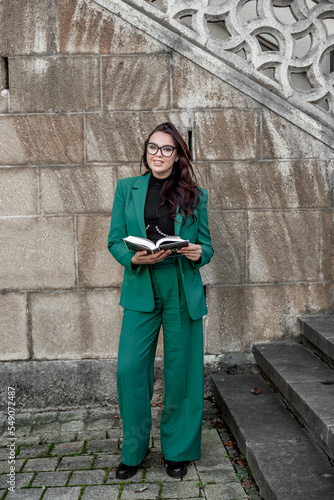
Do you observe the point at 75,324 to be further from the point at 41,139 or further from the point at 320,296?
the point at 320,296

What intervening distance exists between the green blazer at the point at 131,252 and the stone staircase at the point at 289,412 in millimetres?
937

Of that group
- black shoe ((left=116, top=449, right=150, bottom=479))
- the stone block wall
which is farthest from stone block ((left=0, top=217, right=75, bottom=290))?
black shoe ((left=116, top=449, right=150, bottom=479))

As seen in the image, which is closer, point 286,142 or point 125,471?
point 125,471

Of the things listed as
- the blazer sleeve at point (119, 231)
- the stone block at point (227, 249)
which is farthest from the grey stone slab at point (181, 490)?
the stone block at point (227, 249)

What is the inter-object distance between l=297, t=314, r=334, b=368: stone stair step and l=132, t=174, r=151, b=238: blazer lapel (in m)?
1.74

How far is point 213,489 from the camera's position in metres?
3.51

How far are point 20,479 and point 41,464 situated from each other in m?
0.23

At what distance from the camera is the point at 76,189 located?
4816mm

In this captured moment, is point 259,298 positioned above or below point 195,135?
below

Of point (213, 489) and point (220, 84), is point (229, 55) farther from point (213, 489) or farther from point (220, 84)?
point (213, 489)

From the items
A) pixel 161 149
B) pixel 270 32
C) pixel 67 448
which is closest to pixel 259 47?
pixel 270 32

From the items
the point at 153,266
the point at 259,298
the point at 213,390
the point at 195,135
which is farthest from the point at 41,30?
the point at 213,390

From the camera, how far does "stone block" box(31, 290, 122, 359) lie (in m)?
4.92

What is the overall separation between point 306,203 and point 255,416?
1841 millimetres
